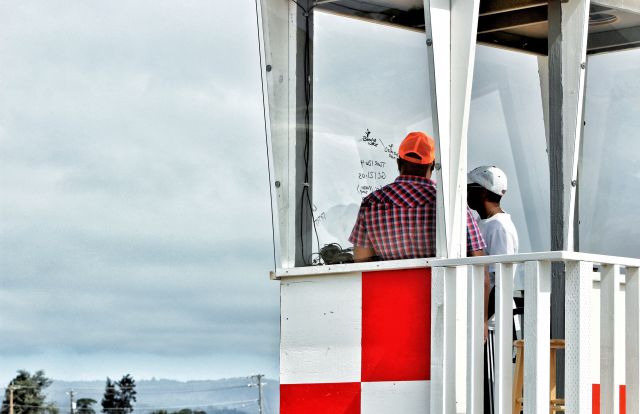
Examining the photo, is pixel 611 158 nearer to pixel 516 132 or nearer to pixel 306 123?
pixel 516 132

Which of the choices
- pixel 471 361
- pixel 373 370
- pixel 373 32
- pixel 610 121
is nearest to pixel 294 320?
pixel 373 370

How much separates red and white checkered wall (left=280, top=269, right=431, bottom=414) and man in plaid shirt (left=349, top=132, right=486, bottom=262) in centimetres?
13

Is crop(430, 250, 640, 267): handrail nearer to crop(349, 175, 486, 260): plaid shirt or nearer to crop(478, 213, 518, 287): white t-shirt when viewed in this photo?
crop(349, 175, 486, 260): plaid shirt

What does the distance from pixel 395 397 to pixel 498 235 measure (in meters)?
1.10

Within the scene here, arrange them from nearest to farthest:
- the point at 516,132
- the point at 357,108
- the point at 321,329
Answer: the point at 321,329 < the point at 357,108 < the point at 516,132

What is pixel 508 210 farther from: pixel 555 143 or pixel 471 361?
pixel 471 361

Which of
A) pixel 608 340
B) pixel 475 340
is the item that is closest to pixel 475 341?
pixel 475 340

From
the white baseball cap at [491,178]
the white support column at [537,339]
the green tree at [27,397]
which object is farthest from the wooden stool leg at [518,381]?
the green tree at [27,397]

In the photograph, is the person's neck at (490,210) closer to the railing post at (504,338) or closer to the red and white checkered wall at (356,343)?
the red and white checkered wall at (356,343)

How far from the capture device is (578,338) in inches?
209

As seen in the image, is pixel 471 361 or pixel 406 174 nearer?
pixel 471 361

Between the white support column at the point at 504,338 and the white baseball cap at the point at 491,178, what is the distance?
978mm

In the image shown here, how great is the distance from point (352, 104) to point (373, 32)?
356mm

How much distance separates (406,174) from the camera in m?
6.09
